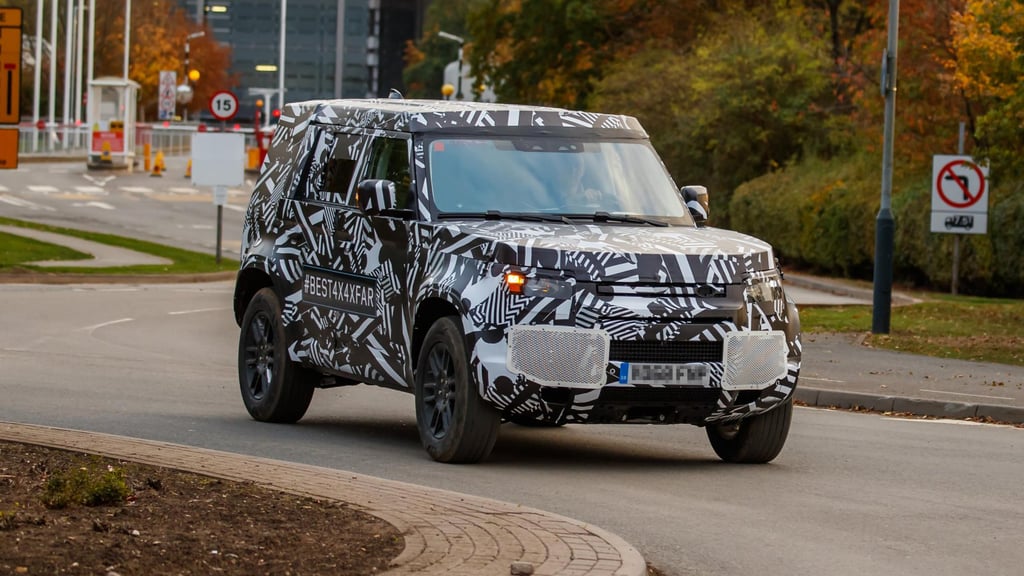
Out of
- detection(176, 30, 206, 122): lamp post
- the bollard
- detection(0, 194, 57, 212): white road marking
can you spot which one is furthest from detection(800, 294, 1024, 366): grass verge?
detection(176, 30, 206, 122): lamp post

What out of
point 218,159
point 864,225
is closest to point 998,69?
point 864,225

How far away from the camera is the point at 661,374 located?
10.9 meters

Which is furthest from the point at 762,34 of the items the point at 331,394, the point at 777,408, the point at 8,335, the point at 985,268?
the point at 777,408

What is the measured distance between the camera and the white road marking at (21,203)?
52.8 metres

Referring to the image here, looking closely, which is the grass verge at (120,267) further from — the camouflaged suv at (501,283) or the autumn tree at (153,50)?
the autumn tree at (153,50)

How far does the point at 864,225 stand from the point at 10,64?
31.3 m

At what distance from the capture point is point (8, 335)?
21375 mm

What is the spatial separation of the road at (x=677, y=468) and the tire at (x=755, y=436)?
4.4 inches

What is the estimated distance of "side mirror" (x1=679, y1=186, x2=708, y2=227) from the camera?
12641 mm

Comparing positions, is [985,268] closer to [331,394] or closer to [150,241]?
[150,241]

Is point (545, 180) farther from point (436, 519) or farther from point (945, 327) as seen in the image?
point (945, 327)

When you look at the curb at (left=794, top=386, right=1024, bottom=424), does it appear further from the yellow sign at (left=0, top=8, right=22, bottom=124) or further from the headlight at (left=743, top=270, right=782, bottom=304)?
the yellow sign at (left=0, top=8, right=22, bottom=124)

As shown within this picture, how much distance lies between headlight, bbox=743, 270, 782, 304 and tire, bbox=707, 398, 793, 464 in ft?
2.22

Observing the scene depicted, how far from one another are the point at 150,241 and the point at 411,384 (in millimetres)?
32208
